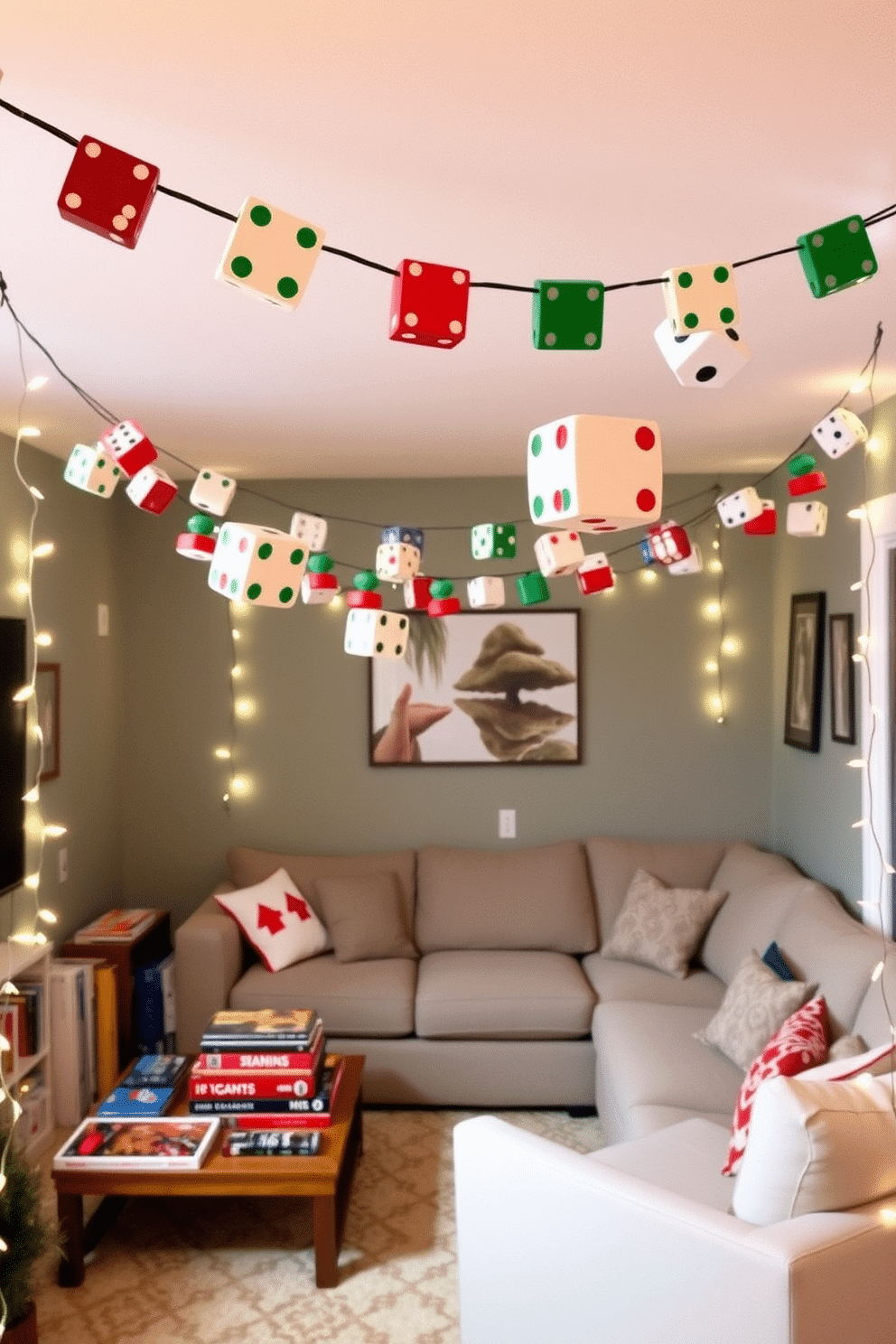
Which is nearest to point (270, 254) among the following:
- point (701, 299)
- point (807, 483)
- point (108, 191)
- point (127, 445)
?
point (108, 191)

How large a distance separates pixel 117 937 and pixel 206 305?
2.71 meters

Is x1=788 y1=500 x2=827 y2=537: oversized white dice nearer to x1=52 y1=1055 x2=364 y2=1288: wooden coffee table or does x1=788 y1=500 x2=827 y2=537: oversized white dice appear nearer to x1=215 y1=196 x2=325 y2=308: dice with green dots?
A: x1=215 y1=196 x2=325 y2=308: dice with green dots

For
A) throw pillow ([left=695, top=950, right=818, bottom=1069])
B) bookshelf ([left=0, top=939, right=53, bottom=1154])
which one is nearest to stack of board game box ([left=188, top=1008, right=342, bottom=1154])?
bookshelf ([left=0, top=939, right=53, bottom=1154])

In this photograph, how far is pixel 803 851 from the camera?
4477 mm

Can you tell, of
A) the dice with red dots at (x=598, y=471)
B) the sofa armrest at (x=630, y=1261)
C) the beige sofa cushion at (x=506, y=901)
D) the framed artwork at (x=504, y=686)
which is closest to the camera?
the dice with red dots at (x=598, y=471)

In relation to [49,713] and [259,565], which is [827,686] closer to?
[259,565]

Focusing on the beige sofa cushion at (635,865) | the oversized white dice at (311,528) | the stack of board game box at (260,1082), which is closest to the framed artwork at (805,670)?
the beige sofa cushion at (635,865)

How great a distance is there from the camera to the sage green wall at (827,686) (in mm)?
3783

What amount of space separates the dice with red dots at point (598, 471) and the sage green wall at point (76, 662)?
268 cm

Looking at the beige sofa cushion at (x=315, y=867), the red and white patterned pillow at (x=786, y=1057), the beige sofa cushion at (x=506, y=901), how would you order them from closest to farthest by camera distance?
the red and white patterned pillow at (x=786, y=1057) < the beige sofa cushion at (x=506, y=901) < the beige sofa cushion at (x=315, y=867)

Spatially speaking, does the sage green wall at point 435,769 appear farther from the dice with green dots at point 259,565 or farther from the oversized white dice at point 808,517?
the dice with green dots at point 259,565

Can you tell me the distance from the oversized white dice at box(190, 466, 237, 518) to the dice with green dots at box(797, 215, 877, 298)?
1788 mm

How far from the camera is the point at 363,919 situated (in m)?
4.43

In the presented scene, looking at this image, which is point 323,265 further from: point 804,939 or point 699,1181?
point 804,939
